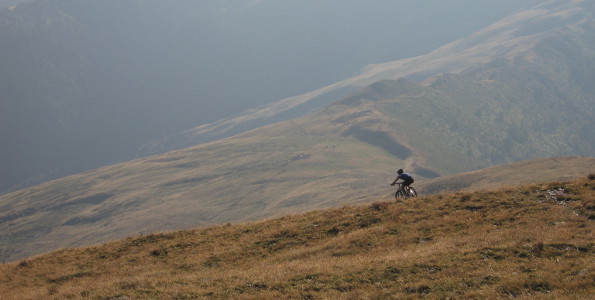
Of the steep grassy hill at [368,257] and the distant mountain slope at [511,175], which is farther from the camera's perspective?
the distant mountain slope at [511,175]

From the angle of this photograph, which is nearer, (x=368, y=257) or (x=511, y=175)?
(x=368, y=257)

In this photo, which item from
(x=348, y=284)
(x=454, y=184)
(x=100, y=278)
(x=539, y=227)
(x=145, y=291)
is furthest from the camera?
(x=454, y=184)

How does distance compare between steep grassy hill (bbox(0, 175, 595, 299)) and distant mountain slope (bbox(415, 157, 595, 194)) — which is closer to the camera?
steep grassy hill (bbox(0, 175, 595, 299))

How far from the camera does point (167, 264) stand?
29.2 meters

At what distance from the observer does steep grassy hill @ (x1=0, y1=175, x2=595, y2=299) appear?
1969 cm

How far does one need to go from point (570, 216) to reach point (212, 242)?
69.0ft

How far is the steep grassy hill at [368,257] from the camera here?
19688 millimetres

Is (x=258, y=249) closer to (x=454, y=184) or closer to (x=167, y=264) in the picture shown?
(x=167, y=264)

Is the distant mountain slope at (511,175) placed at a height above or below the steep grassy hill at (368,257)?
below

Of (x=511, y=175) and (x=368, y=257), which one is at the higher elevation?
(x=368, y=257)

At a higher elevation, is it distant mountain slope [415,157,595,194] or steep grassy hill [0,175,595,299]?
steep grassy hill [0,175,595,299]

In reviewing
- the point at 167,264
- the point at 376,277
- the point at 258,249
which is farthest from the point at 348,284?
the point at 167,264

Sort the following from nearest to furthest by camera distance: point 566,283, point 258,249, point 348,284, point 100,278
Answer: point 566,283
point 348,284
point 100,278
point 258,249

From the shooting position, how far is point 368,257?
24.8 metres
